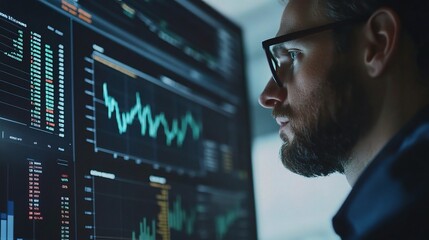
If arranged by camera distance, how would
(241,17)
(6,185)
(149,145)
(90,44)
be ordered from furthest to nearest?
(241,17), (149,145), (90,44), (6,185)

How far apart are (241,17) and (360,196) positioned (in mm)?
1403

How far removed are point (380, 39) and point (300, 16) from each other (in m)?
0.17

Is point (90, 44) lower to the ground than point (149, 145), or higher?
higher

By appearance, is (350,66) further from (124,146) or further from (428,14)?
(124,146)

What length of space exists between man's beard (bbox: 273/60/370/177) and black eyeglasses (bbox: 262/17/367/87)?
0.23ft

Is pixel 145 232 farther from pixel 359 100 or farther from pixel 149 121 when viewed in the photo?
pixel 359 100

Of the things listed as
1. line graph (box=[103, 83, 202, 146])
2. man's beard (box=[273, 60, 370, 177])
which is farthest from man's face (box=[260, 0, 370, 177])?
line graph (box=[103, 83, 202, 146])

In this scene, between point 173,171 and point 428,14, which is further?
point 173,171

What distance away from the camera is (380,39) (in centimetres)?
102

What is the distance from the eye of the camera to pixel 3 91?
92 centimetres

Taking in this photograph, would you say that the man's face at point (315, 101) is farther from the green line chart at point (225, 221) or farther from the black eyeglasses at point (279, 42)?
the green line chart at point (225, 221)

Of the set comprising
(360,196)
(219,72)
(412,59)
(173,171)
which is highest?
(219,72)

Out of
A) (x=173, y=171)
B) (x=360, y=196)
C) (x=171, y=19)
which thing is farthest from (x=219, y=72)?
(x=360, y=196)

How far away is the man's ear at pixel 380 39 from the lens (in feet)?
3.28
